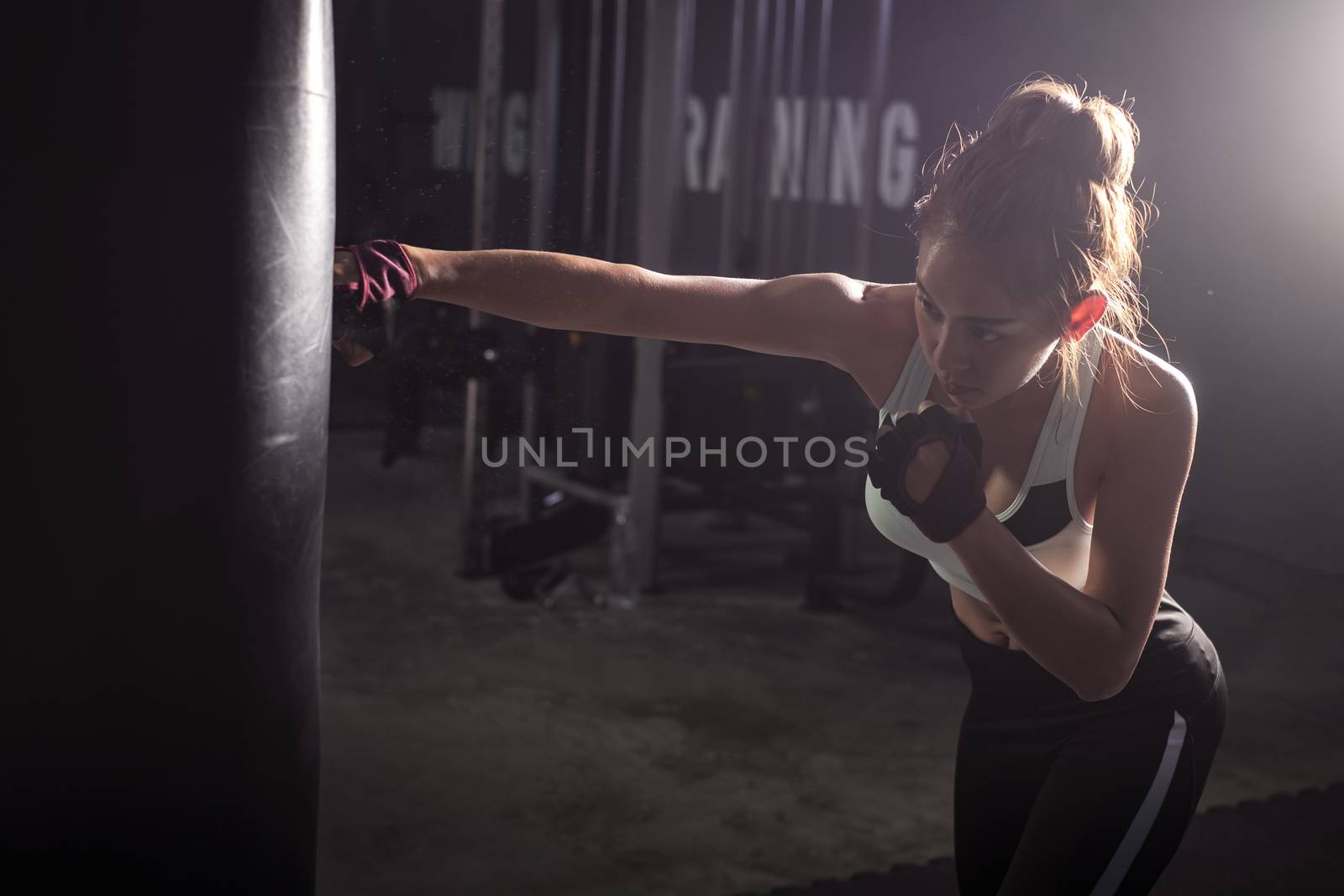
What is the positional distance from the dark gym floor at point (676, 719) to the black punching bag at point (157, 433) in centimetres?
→ 153

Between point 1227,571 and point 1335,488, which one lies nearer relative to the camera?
point 1335,488

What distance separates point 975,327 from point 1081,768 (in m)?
0.49

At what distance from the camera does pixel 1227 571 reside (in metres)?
4.65

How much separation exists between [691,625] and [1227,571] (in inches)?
80.1

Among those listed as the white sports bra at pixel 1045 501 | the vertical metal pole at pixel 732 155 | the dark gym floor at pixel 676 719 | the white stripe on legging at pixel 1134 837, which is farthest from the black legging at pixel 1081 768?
the vertical metal pole at pixel 732 155

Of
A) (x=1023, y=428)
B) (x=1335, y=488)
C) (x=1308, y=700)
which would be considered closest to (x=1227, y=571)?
(x=1335, y=488)

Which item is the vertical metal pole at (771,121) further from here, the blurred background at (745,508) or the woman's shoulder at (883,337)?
the woman's shoulder at (883,337)

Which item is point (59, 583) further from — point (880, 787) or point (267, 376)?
point (880, 787)

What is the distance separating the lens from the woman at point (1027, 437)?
1.24m

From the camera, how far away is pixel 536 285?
1401 mm

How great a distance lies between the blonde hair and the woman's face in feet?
0.05

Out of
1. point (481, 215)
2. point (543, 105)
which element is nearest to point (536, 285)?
point (481, 215)

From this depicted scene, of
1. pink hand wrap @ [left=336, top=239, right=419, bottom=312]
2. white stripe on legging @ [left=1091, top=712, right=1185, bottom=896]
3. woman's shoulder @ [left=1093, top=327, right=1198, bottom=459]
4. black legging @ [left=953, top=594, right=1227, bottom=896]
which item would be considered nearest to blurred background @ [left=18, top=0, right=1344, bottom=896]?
pink hand wrap @ [left=336, top=239, right=419, bottom=312]

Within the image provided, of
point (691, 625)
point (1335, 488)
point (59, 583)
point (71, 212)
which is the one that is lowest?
point (691, 625)
